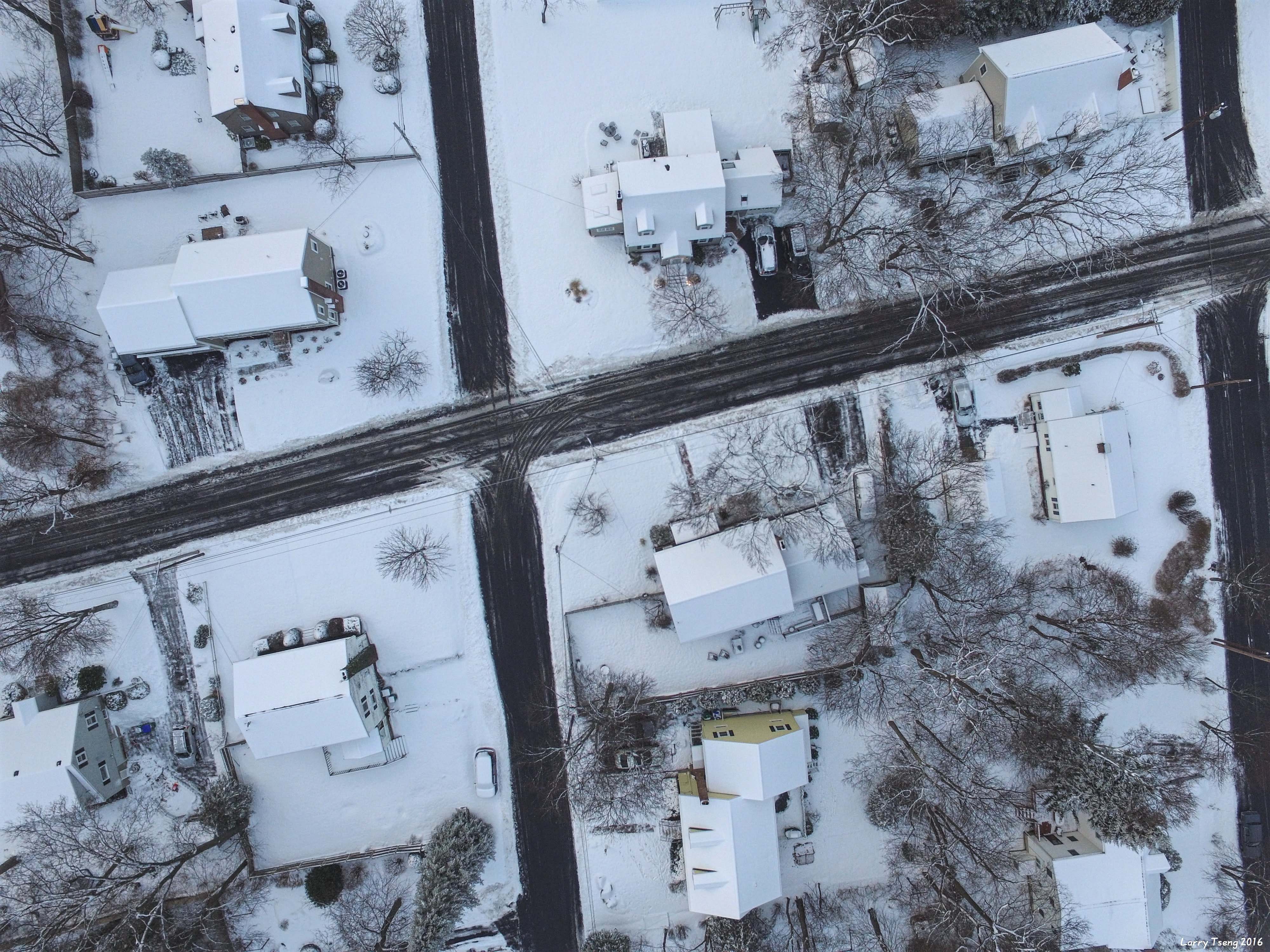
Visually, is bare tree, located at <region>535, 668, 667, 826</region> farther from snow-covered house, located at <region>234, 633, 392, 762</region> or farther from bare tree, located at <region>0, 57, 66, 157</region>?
bare tree, located at <region>0, 57, 66, 157</region>

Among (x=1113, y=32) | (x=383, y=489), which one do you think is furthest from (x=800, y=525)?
(x=1113, y=32)

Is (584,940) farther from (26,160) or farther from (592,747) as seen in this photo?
(26,160)

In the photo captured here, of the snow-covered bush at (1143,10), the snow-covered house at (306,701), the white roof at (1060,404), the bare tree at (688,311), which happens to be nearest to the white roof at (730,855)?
the snow-covered house at (306,701)

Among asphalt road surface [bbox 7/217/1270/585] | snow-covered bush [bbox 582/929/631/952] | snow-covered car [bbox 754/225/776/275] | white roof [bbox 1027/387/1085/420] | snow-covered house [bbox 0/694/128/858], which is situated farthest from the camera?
asphalt road surface [bbox 7/217/1270/585]

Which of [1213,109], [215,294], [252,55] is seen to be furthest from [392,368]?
[1213,109]

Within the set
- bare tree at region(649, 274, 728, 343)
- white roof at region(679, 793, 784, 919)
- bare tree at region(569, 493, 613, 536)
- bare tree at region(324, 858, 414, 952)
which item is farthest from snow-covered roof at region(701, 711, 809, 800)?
bare tree at region(649, 274, 728, 343)

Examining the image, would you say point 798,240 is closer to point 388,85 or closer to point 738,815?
point 388,85
